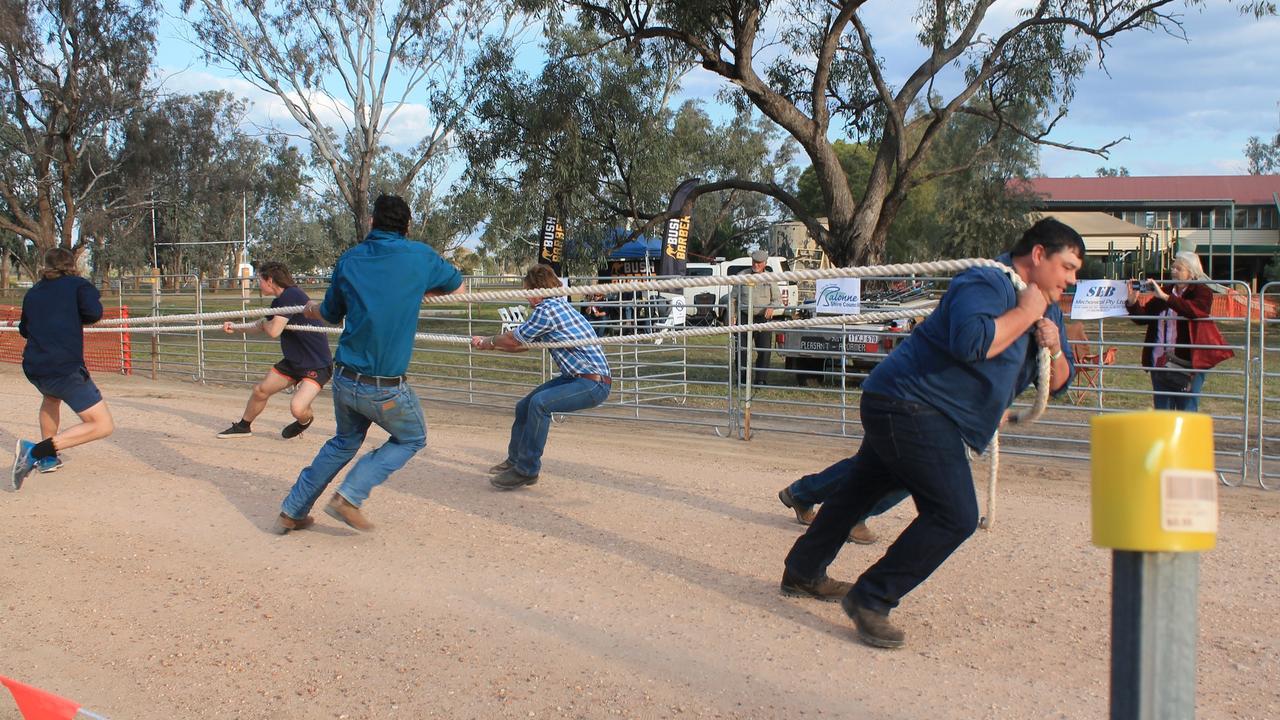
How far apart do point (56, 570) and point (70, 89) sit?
34.1 m

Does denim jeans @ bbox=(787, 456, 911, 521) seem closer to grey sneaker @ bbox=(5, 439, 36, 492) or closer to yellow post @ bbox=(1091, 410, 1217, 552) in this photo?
yellow post @ bbox=(1091, 410, 1217, 552)

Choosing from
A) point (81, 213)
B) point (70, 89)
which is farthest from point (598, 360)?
point (81, 213)

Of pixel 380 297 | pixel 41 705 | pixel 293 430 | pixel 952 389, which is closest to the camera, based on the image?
pixel 41 705

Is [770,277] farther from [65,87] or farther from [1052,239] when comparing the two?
[65,87]

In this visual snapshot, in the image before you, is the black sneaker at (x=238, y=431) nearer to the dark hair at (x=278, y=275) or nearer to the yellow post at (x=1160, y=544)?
the dark hair at (x=278, y=275)

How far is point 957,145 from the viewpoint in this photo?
51.0 meters

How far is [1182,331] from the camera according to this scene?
28.4ft

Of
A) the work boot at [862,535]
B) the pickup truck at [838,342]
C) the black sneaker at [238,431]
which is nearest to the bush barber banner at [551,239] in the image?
the pickup truck at [838,342]

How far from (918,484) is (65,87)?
37.1 m

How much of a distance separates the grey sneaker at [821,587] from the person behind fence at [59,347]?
5325 mm

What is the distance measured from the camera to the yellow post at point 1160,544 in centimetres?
153

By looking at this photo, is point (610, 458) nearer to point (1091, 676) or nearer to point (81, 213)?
point (1091, 676)

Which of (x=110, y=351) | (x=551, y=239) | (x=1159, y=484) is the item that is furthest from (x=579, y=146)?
(x=1159, y=484)

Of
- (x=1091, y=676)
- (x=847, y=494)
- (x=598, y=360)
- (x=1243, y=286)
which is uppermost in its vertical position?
(x=1243, y=286)
